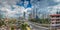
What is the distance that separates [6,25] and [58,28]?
2.17ft

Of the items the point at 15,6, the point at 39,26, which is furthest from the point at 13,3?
the point at 39,26

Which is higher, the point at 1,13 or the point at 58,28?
the point at 1,13

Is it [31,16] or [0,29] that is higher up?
[31,16]

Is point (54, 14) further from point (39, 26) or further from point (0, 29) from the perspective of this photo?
point (0, 29)

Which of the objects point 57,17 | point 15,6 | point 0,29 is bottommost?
point 0,29

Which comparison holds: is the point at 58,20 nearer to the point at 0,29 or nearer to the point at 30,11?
the point at 30,11

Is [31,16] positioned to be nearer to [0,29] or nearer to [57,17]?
[57,17]

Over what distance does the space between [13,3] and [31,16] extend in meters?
0.29

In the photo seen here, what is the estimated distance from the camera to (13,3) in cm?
164

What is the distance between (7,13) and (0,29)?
224 mm

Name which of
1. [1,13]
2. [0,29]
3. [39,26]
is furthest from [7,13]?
[39,26]

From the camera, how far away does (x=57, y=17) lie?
1.57 metres

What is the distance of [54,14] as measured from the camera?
1584mm

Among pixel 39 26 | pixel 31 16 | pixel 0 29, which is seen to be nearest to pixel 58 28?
pixel 39 26
